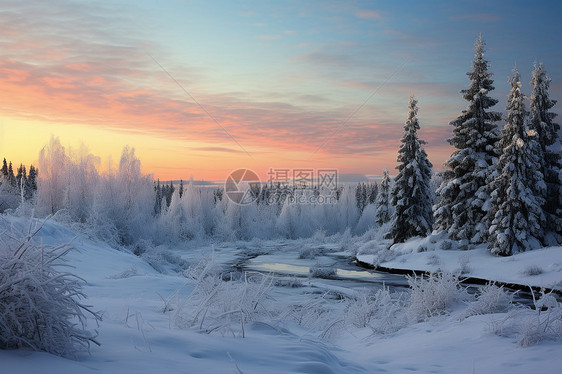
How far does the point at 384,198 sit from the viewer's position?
145ft

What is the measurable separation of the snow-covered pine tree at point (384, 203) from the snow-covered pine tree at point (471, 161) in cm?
1603

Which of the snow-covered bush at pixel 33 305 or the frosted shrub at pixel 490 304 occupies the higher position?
the snow-covered bush at pixel 33 305

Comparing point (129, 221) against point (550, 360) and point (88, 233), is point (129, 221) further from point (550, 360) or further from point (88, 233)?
point (550, 360)

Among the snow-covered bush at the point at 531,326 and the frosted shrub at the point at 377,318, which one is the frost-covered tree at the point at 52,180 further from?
the snow-covered bush at the point at 531,326

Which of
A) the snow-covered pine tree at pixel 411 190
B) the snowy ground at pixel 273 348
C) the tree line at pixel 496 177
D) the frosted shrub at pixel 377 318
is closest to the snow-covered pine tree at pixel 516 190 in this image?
the tree line at pixel 496 177

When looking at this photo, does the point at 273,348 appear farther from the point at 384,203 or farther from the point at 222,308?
the point at 384,203

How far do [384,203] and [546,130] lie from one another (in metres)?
19.9

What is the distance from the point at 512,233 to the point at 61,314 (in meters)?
24.1

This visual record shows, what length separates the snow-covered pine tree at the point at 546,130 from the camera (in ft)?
82.6

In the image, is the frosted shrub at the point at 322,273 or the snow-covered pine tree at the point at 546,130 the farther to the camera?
the snow-covered pine tree at the point at 546,130

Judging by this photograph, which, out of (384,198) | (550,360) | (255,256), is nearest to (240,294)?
(550,360)

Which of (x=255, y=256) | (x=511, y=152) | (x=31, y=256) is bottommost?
(x=255, y=256)

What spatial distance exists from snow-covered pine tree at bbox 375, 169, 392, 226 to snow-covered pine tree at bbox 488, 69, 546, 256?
19.3 m

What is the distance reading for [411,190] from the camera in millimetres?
30812
